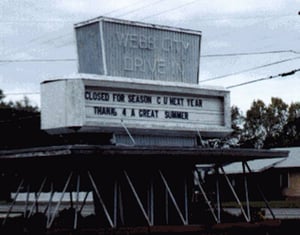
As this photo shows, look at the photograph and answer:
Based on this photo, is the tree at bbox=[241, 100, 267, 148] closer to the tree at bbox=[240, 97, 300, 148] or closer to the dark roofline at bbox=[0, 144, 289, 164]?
the tree at bbox=[240, 97, 300, 148]

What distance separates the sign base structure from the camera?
629 inches

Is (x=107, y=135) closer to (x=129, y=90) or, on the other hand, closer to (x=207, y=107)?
(x=129, y=90)

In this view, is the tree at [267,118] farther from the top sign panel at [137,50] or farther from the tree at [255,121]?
the top sign panel at [137,50]

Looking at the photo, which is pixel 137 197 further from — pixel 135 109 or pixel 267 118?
pixel 267 118

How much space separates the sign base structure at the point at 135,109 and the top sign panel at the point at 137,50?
1.49 ft

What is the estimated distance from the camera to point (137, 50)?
17484mm

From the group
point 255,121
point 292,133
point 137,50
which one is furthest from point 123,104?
point 255,121

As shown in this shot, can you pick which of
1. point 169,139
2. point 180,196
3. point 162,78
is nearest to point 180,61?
point 162,78

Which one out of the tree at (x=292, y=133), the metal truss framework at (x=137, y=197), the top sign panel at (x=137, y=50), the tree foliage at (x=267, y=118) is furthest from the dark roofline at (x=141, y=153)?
the tree foliage at (x=267, y=118)

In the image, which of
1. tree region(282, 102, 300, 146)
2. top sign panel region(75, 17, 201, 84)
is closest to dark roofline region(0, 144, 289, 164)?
top sign panel region(75, 17, 201, 84)

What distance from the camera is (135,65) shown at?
57.3ft

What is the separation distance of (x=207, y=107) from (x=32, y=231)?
537cm

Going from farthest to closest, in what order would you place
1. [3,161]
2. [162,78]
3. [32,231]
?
[162,78] < [3,161] < [32,231]

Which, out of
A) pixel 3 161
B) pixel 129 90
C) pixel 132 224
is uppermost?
pixel 129 90
